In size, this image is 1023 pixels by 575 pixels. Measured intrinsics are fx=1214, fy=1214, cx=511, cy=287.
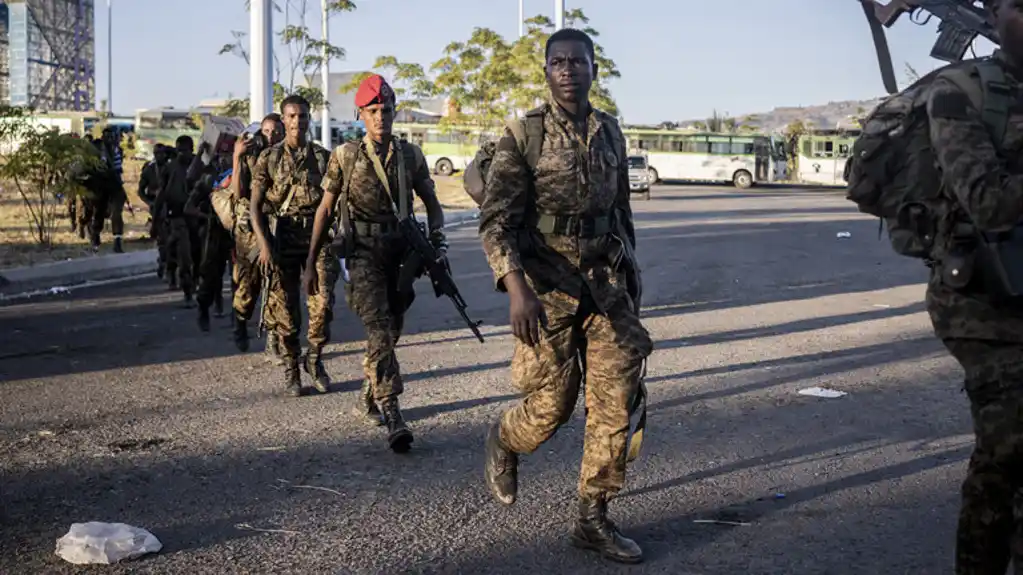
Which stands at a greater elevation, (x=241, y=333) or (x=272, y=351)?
(x=241, y=333)

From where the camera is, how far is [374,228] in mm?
6344

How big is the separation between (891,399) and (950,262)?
4110 mm

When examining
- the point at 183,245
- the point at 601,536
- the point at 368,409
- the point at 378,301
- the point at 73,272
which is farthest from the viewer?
the point at 73,272

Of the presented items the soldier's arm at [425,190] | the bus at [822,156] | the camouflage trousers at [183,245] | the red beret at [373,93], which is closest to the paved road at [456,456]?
the camouflage trousers at [183,245]

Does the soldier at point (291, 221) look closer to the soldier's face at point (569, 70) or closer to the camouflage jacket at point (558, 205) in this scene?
the camouflage jacket at point (558, 205)

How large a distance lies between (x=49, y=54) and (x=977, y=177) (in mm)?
89569

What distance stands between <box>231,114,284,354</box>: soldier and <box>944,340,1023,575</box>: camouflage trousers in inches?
208

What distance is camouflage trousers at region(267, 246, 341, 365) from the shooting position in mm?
7395

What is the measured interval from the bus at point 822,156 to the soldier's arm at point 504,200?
5420 cm

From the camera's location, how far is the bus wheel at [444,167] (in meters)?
63.1

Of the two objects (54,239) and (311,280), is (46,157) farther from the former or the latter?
(311,280)

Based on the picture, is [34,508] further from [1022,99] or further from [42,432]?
[1022,99]

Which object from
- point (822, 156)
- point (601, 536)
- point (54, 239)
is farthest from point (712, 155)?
point (601, 536)

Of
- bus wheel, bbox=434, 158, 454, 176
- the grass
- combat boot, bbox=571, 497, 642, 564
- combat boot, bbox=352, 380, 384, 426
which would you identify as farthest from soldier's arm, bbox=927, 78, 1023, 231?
bus wheel, bbox=434, 158, 454, 176
